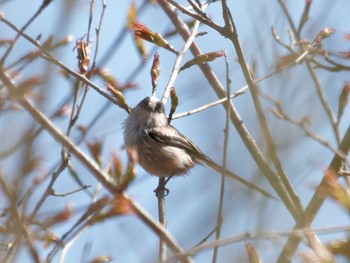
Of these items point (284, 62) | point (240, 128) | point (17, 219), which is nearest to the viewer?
point (17, 219)

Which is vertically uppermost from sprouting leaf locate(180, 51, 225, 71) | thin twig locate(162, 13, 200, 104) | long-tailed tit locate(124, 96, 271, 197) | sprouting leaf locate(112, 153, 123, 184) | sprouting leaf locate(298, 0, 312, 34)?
long-tailed tit locate(124, 96, 271, 197)

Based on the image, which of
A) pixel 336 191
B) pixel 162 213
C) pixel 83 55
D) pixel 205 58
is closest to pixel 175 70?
pixel 205 58

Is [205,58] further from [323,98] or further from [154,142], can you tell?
[154,142]

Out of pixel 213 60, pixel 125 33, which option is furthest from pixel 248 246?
pixel 213 60

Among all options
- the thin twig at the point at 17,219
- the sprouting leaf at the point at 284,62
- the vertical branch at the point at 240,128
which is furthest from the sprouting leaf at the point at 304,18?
the thin twig at the point at 17,219

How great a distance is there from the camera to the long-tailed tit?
6.96 m

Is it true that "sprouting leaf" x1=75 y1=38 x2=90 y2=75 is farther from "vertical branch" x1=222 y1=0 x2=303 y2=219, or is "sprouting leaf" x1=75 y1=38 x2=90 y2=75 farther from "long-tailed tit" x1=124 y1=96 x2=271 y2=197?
"long-tailed tit" x1=124 y1=96 x2=271 y2=197

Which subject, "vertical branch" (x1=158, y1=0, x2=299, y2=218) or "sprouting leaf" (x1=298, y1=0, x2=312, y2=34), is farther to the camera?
"sprouting leaf" (x1=298, y1=0, x2=312, y2=34)

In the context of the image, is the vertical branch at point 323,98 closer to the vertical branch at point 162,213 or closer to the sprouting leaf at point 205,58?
the sprouting leaf at point 205,58

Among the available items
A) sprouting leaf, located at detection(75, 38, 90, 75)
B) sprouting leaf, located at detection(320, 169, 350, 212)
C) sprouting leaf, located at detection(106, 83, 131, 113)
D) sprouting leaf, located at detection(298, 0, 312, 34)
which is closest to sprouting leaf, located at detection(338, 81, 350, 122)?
sprouting leaf, located at detection(298, 0, 312, 34)

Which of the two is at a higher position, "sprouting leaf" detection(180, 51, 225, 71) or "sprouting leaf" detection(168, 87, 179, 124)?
"sprouting leaf" detection(180, 51, 225, 71)

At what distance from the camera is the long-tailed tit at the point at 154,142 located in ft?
22.9

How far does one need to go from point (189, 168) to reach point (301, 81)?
4.29m

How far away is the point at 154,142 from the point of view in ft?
23.5
